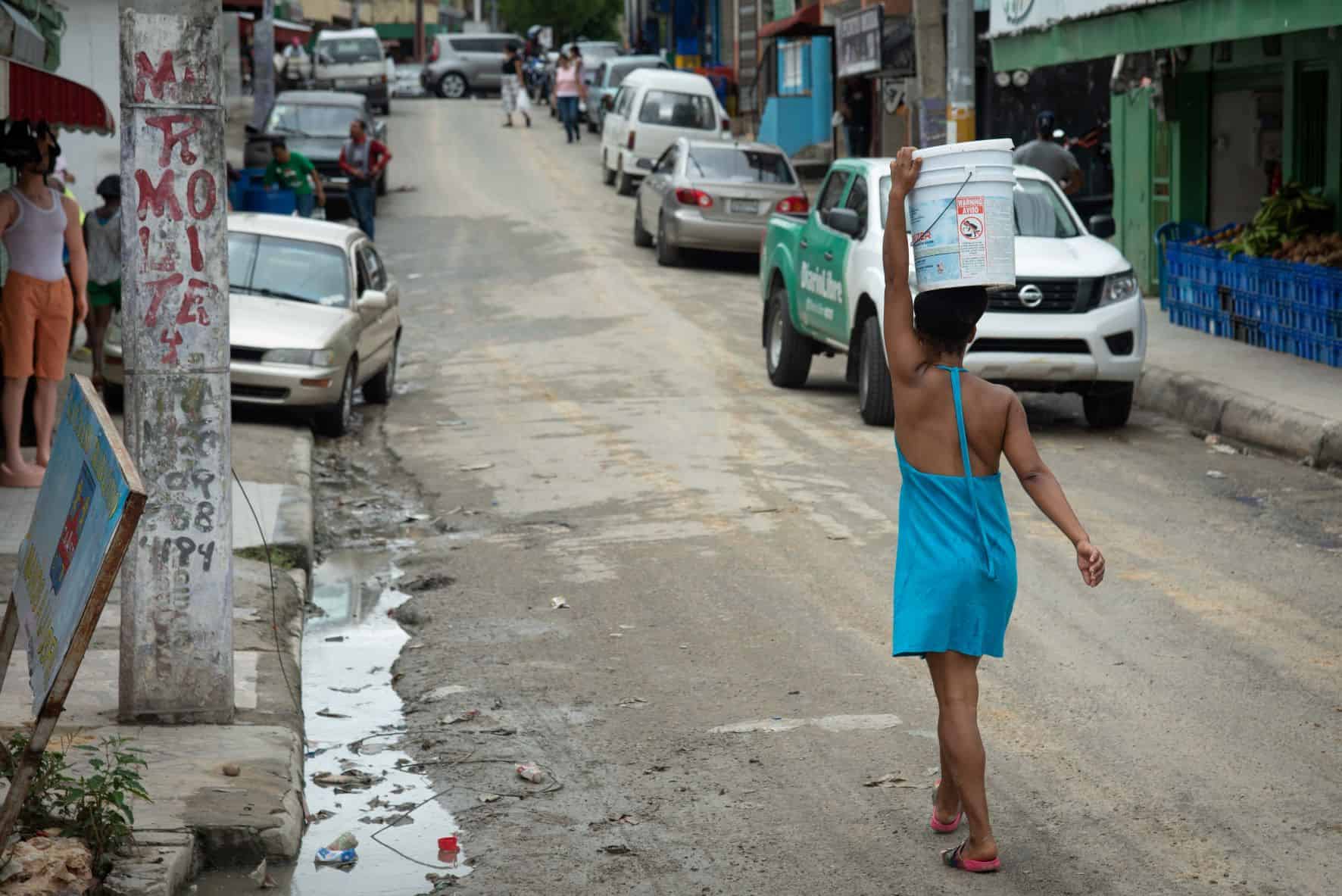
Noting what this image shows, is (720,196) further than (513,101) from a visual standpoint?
No

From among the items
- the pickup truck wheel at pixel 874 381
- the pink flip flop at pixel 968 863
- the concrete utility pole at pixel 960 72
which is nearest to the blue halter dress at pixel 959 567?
the pink flip flop at pixel 968 863

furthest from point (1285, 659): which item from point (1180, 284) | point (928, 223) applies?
point (1180, 284)

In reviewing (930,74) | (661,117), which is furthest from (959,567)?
(661,117)

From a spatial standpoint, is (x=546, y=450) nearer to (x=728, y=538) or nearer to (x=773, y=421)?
(x=773, y=421)

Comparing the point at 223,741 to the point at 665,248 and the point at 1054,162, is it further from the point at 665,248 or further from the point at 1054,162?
the point at 665,248

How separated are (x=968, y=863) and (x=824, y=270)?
9562 mm

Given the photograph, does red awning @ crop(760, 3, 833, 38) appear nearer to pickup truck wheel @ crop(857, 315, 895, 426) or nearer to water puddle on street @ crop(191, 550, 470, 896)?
pickup truck wheel @ crop(857, 315, 895, 426)

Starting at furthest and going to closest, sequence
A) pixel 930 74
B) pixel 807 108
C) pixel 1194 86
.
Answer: pixel 807 108 → pixel 930 74 → pixel 1194 86

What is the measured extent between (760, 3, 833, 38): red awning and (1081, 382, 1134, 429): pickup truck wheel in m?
22.2

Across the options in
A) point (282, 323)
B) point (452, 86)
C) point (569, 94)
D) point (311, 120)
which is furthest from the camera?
point (452, 86)

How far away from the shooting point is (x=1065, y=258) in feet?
43.7

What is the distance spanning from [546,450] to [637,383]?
3.20 meters

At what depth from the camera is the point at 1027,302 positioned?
1302 cm

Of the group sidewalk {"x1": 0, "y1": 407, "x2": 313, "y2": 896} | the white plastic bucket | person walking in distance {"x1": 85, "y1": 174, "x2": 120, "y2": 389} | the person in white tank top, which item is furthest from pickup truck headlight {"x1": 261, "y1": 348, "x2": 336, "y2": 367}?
the white plastic bucket
